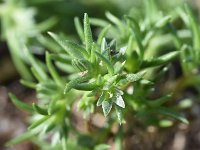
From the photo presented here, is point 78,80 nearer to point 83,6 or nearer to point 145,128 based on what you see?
point 145,128

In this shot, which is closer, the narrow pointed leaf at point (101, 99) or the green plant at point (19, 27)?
the narrow pointed leaf at point (101, 99)

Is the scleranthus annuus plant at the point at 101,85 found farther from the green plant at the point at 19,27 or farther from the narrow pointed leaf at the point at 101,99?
the green plant at the point at 19,27

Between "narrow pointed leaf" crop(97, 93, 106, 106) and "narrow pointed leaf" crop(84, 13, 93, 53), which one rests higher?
"narrow pointed leaf" crop(84, 13, 93, 53)

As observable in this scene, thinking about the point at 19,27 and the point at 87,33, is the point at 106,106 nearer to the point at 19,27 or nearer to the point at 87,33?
the point at 87,33

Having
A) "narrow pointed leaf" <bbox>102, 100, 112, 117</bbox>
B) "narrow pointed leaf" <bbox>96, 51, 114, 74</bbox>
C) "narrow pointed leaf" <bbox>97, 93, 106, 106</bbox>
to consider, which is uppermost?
"narrow pointed leaf" <bbox>96, 51, 114, 74</bbox>

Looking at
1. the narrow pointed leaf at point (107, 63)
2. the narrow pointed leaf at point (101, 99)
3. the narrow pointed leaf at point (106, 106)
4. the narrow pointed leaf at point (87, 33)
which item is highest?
the narrow pointed leaf at point (87, 33)

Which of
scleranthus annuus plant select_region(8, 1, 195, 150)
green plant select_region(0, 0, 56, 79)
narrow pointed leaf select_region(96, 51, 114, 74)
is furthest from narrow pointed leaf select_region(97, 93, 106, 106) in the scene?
green plant select_region(0, 0, 56, 79)

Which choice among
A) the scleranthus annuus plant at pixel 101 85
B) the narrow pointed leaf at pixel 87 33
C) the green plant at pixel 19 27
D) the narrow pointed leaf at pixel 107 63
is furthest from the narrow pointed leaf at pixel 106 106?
the green plant at pixel 19 27

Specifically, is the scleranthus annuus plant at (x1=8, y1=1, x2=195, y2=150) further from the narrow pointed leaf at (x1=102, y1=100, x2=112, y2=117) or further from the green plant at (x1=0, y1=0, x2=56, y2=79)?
the green plant at (x1=0, y1=0, x2=56, y2=79)

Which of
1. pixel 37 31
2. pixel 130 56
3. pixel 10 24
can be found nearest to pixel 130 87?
pixel 130 56
